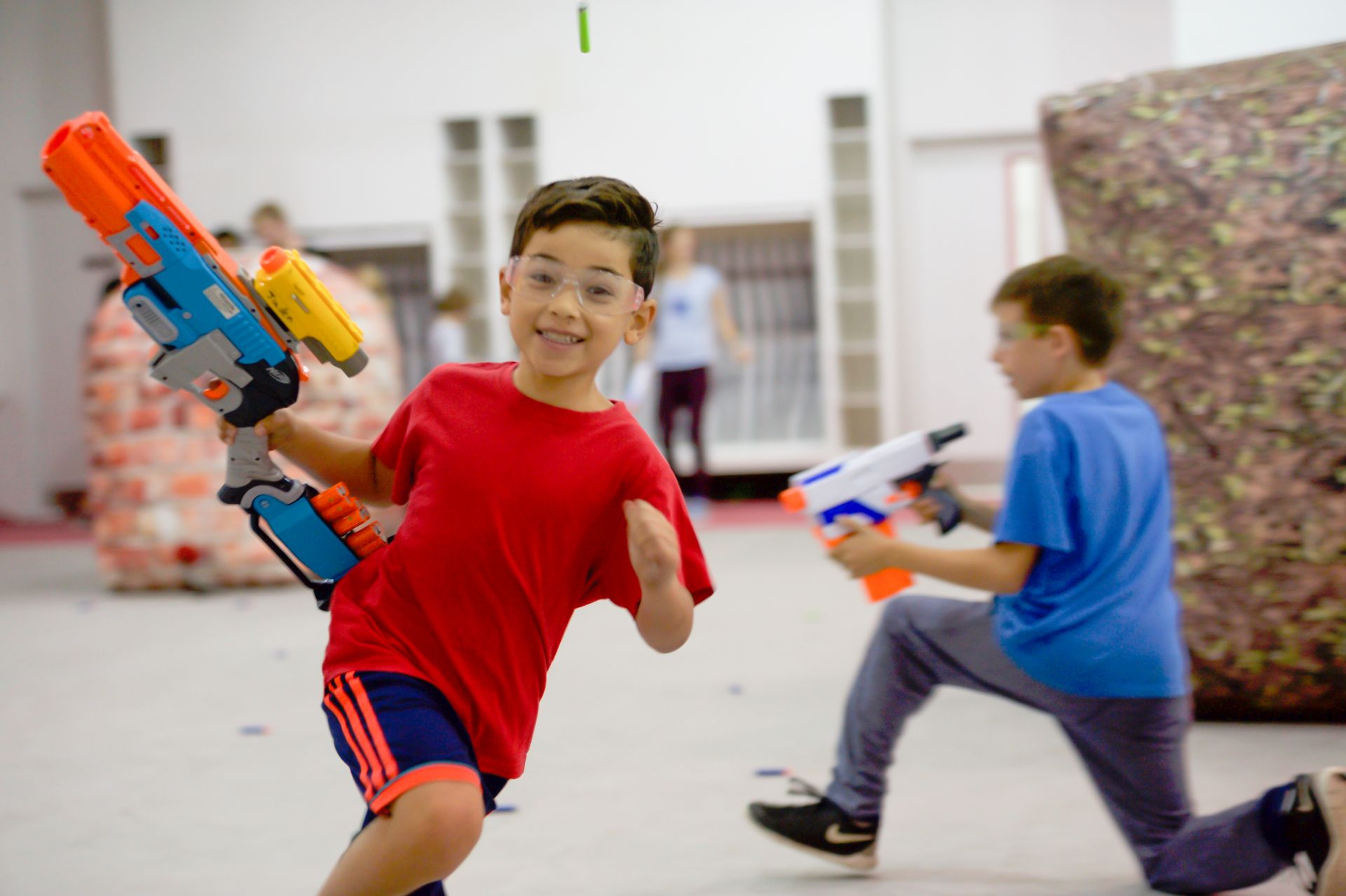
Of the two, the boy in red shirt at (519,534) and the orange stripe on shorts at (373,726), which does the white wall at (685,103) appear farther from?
the orange stripe on shorts at (373,726)

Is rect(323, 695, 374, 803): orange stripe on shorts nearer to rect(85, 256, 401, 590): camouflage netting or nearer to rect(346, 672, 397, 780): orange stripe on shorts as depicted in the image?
rect(346, 672, 397, 780): orange stripe on shorts

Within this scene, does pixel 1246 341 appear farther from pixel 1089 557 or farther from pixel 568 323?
pixel 568 323

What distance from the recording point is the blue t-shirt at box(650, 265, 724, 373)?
20.7ft

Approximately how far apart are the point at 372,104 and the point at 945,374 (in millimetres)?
3681

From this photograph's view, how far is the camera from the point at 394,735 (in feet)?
4.55

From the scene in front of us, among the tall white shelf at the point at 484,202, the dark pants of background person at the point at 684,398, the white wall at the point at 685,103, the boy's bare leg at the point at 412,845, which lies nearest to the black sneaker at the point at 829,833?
the boy's bare leg at the point at 412,845

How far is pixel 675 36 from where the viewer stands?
7270mm

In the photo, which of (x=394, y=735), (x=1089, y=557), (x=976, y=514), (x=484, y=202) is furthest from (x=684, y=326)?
(x=394, y=735)

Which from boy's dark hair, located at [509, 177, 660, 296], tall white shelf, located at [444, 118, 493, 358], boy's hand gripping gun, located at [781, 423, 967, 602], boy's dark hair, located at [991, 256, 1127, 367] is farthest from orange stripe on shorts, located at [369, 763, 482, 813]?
tall white shelf, located at [444, 118, 493, 358]

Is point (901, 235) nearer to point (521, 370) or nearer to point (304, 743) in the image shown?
point (304, 743)

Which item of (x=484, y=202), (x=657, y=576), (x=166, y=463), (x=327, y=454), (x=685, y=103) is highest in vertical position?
(x=685, y=103)

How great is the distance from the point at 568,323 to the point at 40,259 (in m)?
8.03

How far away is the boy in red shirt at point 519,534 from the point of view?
4.71 ft

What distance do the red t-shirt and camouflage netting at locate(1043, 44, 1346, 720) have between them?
5.35 feet
